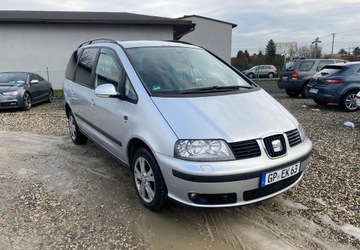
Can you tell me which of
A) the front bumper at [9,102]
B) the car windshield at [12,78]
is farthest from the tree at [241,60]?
the front bumper at [9,102]

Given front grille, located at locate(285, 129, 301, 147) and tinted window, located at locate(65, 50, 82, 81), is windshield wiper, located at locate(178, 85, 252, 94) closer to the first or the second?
front grille, located at locate(285, 129, 301, 147)

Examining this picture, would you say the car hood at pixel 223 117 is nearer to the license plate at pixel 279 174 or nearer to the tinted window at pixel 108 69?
the license plate at pixel 279 174

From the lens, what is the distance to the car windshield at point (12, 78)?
10023 mm

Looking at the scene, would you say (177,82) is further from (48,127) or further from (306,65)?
(306,65)

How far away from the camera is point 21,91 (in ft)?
30.9

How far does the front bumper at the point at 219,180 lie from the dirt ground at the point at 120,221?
13.9 inches

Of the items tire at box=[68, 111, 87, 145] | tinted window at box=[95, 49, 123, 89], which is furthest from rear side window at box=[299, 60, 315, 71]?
tinted window at box=[95, 49, 123, 89]

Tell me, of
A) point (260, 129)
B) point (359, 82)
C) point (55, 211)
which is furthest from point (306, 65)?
point (55, 211)

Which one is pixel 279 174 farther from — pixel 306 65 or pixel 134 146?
pixel 306 65

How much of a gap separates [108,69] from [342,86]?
741 cm

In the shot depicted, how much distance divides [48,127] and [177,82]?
16.4 feet

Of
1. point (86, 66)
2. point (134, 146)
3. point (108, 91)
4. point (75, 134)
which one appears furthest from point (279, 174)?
point (75, 134)

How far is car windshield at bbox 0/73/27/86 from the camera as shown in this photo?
32.9ft

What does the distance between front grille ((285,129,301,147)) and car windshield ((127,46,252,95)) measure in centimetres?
84
